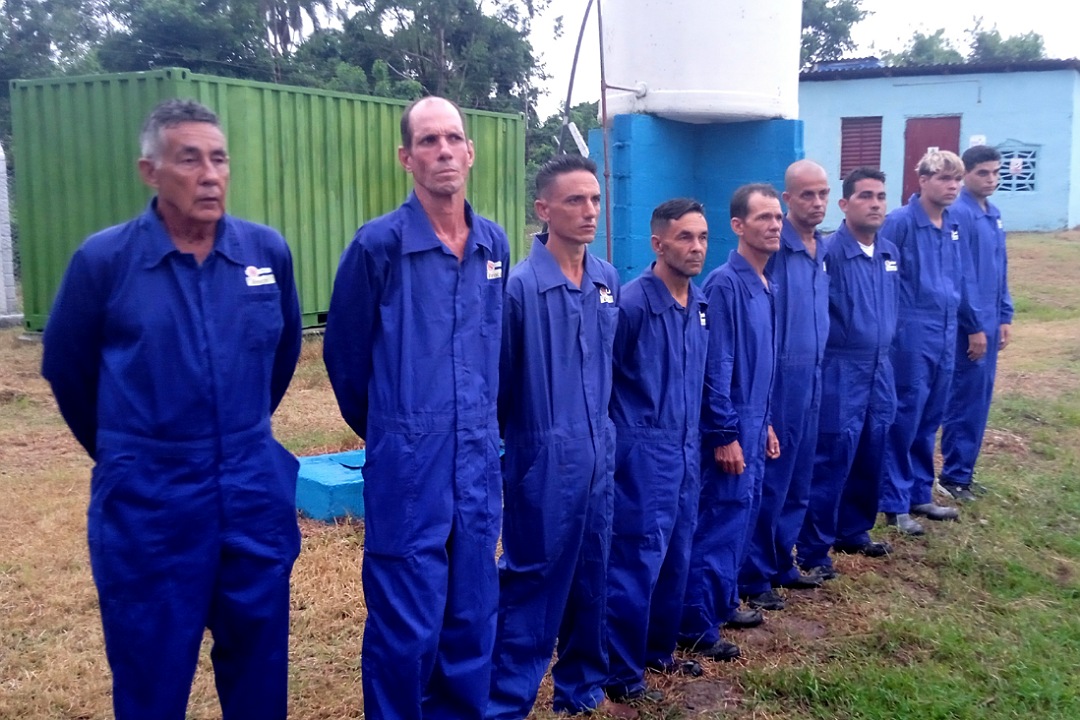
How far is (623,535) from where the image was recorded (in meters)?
3.57

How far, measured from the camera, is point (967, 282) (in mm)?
6035

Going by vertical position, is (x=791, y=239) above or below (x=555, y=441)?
above

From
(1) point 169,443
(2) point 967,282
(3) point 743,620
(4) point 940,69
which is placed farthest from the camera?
(4) point 940,69

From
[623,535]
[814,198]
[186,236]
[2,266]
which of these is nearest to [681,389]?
[623,535]

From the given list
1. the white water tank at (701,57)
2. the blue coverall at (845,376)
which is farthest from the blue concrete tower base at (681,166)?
the blue coverall at (845,376)

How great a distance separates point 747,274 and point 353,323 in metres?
1.85

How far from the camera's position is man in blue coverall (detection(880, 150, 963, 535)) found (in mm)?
5578

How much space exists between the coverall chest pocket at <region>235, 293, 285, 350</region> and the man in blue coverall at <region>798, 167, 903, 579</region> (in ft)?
9.66

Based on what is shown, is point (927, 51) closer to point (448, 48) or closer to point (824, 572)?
point (448, 48)

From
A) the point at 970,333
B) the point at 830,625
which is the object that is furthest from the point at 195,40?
the point at 830,625

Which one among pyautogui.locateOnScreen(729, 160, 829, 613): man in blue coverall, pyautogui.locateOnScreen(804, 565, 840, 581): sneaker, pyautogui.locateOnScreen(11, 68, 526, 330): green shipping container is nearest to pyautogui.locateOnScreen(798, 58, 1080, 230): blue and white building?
pyautogui.locateOnScreen(11, 68, 526, 330): green shipping container

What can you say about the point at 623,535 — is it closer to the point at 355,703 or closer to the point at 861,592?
the point at 355,703

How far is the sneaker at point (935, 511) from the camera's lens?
231 inches

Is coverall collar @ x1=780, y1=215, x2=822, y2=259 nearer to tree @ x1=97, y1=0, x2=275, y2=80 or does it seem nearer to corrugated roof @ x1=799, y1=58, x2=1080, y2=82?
corrugated roof @ x1=799, y1=58, x2=1080, y2=82
